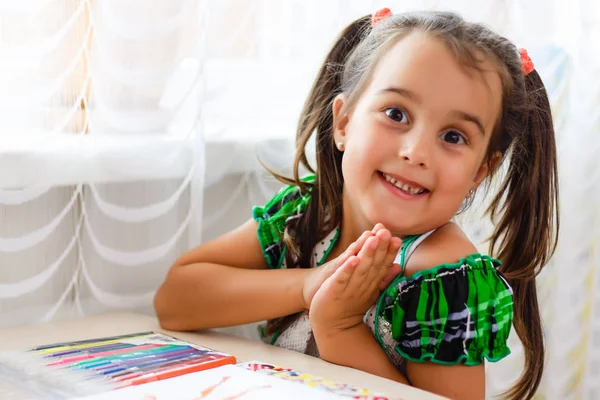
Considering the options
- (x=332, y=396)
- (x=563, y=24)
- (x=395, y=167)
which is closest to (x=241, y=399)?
(x=332, y=396)

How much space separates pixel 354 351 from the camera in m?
0.88

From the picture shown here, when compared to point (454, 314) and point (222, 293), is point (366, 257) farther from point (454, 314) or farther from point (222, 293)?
point (222, 293)

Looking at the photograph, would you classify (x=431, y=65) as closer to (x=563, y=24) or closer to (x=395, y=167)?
(x=395, y=167)

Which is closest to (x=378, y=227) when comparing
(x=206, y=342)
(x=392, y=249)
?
(x=392, y=249)

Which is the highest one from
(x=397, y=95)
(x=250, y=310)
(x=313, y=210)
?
(x=397, y=95)

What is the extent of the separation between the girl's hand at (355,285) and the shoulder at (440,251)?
0.03 m

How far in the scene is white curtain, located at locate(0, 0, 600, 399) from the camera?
0.93m

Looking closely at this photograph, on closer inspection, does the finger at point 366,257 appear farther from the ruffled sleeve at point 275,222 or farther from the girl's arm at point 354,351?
the ruffled sleeve at point 275,222

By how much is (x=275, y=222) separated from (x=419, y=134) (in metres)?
0.26

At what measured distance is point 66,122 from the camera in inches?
37.4

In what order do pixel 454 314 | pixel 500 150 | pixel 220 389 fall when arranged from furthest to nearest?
pixel 500 150, pixel 454 314, pixel 220 389

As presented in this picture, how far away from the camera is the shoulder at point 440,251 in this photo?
899 millimetres

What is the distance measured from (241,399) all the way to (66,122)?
1.40ft

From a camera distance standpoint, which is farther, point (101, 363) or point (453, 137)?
point (453, 137)
